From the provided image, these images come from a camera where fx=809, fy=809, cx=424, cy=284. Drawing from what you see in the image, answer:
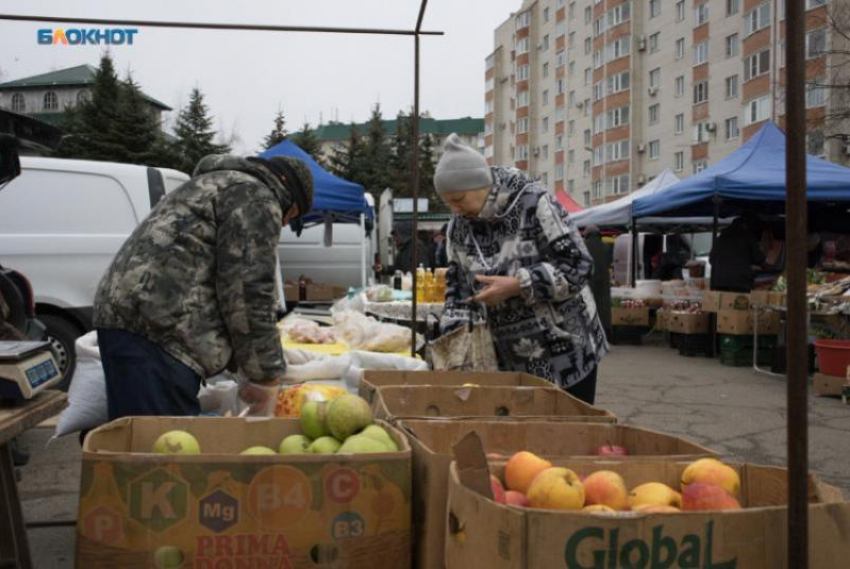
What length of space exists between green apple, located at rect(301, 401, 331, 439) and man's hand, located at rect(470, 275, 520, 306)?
1133mm

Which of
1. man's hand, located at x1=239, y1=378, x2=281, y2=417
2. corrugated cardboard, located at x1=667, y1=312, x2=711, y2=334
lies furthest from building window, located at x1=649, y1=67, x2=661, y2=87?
man's hand, located at x1=239, y1=378, x2=281, y2=417

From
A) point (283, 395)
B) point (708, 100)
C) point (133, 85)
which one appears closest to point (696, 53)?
point (708, 100)

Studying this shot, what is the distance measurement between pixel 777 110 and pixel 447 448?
34.7 m

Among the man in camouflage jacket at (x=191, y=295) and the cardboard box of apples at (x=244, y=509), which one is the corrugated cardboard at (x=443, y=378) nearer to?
the man in camouflage jacket at (x=191, y=295)

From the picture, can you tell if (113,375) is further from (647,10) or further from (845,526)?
(647,10)

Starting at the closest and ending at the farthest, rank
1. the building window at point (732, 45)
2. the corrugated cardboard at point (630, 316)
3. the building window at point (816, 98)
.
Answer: the corrugated cardboard at point (630, 316) < the building window at point (816, 98) < the building window at point (732, 45)

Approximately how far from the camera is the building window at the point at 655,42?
49531 millimetres

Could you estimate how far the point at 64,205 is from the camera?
24.5 feet

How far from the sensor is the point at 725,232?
395 inches

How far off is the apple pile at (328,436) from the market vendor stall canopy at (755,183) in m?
8.63

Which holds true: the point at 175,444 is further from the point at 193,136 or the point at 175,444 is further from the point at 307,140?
the point at 307,140

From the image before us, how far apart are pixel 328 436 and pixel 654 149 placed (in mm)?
51350

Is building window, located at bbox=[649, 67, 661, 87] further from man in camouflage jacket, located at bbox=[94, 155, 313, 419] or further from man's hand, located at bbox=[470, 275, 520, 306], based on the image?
man in camouflage jacket, located at bbox=[94, 155, 313, 419]

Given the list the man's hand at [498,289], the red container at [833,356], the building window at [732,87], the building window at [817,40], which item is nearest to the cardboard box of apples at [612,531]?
the man's hand at [498,289]
